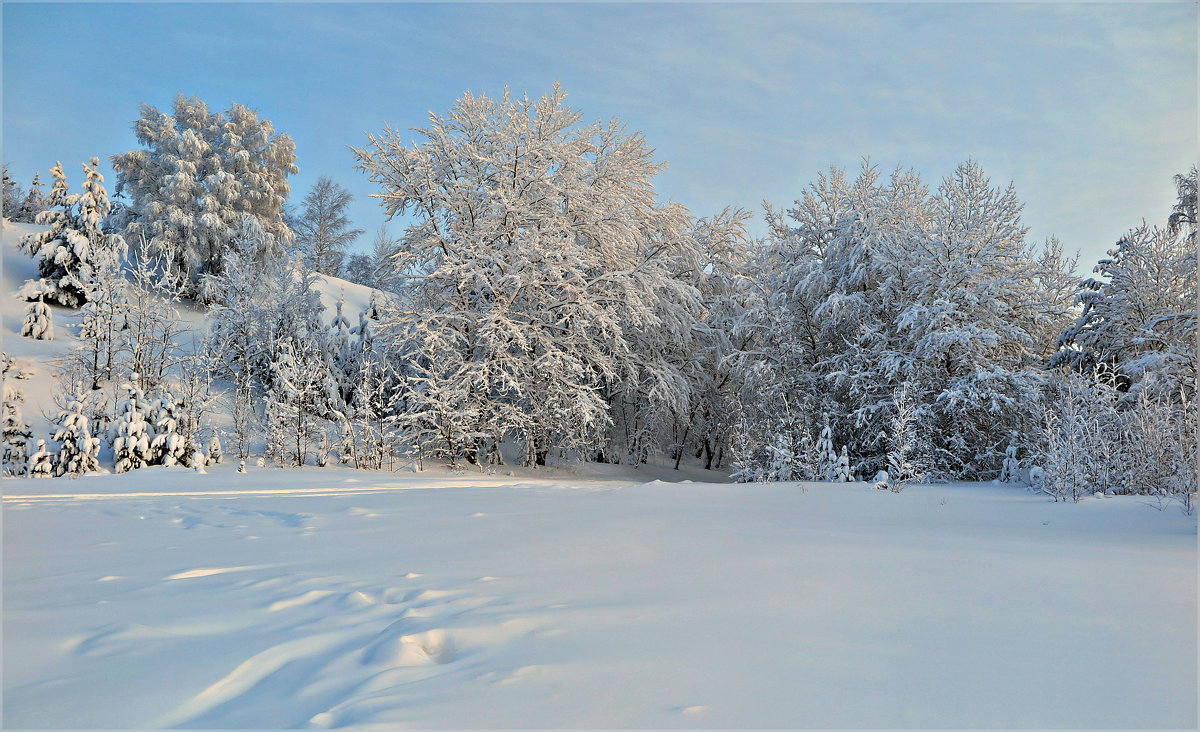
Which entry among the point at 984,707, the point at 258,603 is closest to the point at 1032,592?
the point at 984,707

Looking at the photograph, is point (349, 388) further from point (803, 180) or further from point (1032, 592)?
point (1032, 592)

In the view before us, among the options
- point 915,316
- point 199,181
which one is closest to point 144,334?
point 199,181

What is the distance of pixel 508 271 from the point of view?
15383mm

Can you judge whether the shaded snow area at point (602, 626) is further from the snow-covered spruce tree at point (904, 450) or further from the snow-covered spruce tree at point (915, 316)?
the snow-covered spruce tree at point (915, 316)

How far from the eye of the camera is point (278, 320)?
18.3 metres

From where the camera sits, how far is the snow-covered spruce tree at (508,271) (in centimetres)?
1508

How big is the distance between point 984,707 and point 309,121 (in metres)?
12.4

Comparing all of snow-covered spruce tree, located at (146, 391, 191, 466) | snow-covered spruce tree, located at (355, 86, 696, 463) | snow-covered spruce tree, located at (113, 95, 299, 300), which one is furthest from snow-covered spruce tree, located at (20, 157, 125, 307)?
snow-covered spruce tree, located at (355, 86, 696, 463)

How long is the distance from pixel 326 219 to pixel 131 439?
93.6 ft

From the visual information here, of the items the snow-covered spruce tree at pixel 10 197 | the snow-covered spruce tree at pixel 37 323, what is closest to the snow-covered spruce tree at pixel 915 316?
the snow-covered spruce tree at pixel 37 323

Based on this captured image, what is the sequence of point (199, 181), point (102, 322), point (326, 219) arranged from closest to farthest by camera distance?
point (102, 322)
point (199, 181)
point (326, 219)

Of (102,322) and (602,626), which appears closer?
(602,626)

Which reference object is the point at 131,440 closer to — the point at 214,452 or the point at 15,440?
the point at 214,452

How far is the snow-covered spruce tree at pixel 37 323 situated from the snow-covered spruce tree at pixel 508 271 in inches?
421
